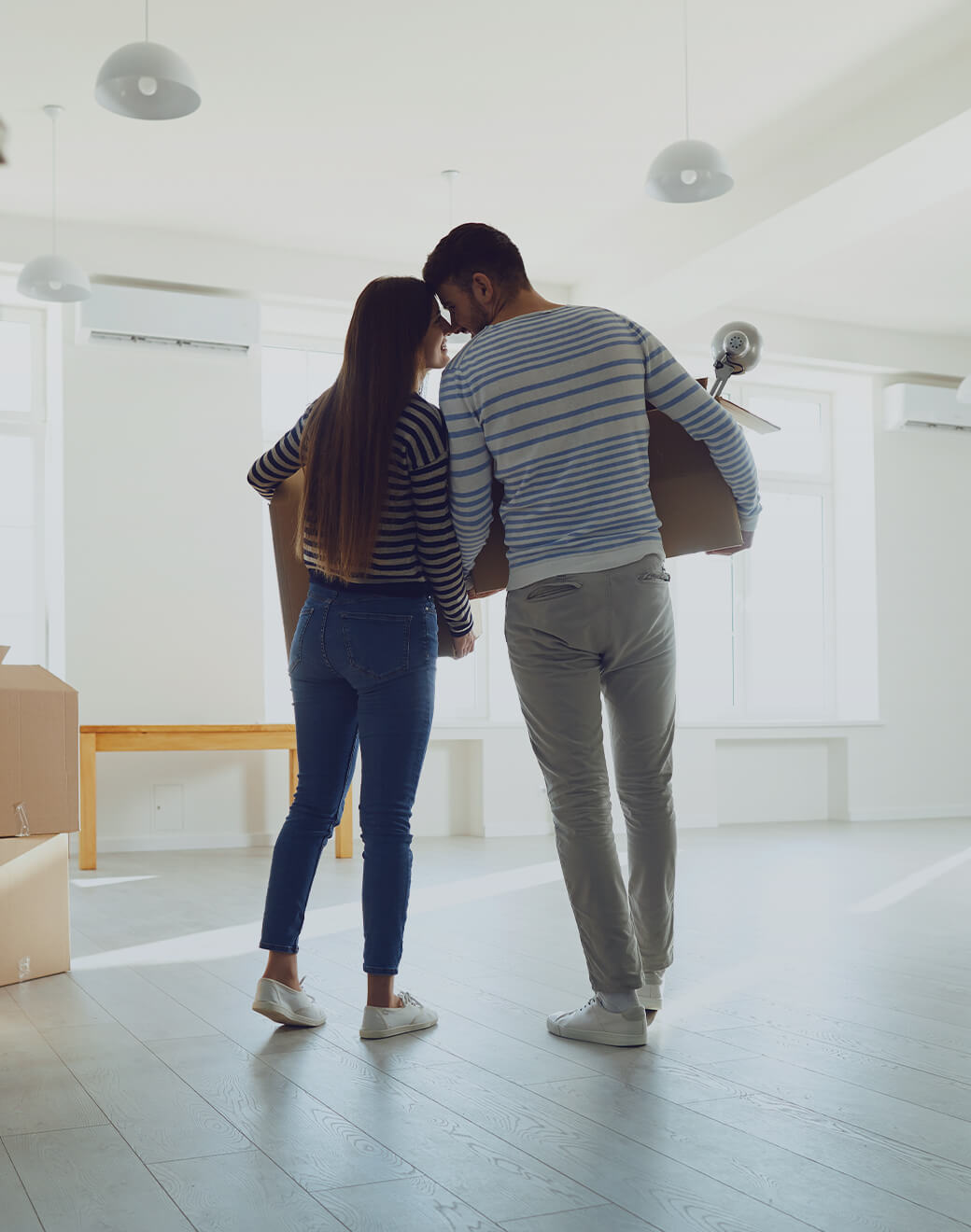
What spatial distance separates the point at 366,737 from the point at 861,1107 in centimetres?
89

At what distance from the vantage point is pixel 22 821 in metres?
2.57

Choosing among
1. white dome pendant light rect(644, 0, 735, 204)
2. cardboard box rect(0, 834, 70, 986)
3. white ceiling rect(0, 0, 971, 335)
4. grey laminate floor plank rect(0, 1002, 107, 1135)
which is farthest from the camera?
white ceiling rect(0, 0, 971, 335)

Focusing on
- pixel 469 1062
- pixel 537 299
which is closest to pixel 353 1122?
pixel 469 1062

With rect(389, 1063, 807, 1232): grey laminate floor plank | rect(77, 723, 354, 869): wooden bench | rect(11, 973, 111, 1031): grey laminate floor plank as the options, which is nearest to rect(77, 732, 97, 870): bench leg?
rect(77, 723, 354, 869): wooden bench

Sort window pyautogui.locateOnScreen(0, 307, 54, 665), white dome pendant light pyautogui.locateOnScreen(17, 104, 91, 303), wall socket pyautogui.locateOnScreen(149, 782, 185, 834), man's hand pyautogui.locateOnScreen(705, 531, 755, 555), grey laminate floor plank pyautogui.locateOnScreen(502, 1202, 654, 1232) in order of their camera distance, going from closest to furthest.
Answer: grey laminate floor plank pyautogui.locateOnScreen(502, 1202, 654, 1232)
man's hand pyautogui.locateOnScreen(705, 531, 755, 555)
white dome pendant light pyautogui.locateOnScreen(17, 104, 91, 303)
wall socket pyautogui.locateOnScreen(149, 782, 185, 834)
window pyautogui.locateOnScreen(0, 307, 54, 665)

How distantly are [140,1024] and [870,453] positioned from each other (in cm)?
619

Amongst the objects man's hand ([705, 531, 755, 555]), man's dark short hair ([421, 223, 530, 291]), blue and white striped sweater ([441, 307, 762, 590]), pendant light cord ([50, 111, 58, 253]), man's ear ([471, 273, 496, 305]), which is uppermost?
pendant light cord ([50, 111, 58, 253])

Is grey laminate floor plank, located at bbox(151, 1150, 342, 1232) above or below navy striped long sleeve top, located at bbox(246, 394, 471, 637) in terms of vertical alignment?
below

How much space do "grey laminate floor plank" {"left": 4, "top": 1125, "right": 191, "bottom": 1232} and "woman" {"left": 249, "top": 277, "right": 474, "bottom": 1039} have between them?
0.55m

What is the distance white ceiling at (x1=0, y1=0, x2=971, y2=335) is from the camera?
4078 millimetres

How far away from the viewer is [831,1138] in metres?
1.52

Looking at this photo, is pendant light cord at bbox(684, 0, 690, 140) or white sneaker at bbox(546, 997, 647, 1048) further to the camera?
pendant light cord at bbox(684, 0, 690, 140)

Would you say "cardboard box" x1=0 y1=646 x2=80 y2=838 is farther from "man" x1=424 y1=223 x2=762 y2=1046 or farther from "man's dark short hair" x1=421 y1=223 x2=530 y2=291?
"man's dark short hair" x1=421 y1=223 x2=530 y2=291

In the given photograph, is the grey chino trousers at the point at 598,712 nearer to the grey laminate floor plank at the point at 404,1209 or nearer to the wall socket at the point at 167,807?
the grey laminate floor plank at the point at 404,1209
